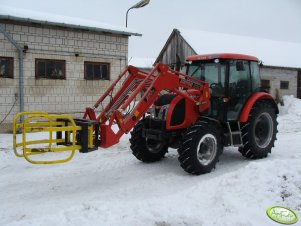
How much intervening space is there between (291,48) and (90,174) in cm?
2377

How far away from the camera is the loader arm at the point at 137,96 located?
5.36m

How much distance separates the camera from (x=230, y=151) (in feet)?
26.2

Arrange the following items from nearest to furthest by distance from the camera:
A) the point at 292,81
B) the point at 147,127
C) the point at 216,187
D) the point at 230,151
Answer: the point at 216,187
the point at 147,127
the point at 230,151
the point at 292,81

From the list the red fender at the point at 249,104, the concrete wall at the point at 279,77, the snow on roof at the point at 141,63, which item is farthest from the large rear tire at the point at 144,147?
the snow on roof at the point at 141,63

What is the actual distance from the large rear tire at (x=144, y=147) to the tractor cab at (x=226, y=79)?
1320 millimetres

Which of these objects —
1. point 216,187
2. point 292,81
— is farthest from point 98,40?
point 292,81

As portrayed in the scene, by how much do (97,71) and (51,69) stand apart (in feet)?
5.65

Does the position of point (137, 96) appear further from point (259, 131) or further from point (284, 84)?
point (284, 84)

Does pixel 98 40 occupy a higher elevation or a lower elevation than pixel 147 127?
higher

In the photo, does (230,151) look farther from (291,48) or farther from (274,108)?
(291,48)

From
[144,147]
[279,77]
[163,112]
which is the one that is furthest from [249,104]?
[279,77]

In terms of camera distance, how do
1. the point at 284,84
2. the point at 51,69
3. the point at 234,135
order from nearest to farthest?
the point at 234,135 → the point at 51,69 → the point at 284,84

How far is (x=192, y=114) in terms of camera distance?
652 cm

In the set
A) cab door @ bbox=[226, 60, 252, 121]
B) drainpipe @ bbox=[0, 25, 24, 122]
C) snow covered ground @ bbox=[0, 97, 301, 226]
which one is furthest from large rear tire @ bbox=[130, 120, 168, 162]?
drainpipe @ bbox=[0, 25, 24, 122]
